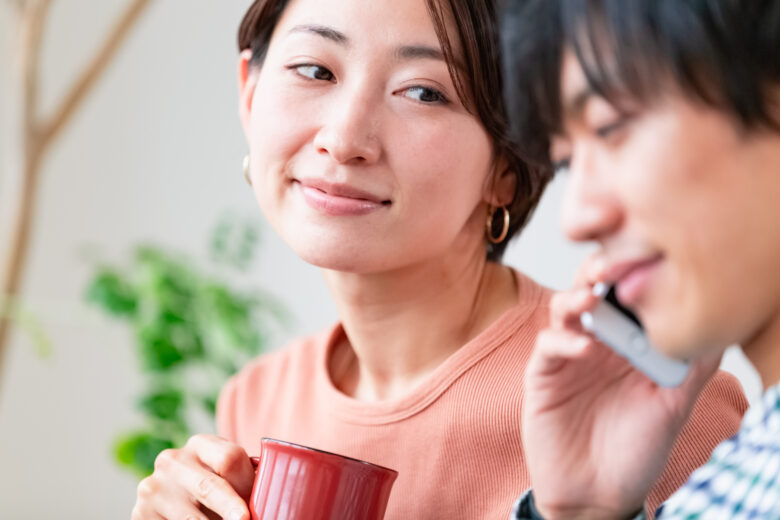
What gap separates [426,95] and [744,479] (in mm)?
556

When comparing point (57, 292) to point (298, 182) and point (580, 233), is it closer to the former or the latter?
point (298, 182)

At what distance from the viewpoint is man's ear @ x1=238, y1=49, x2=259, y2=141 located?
126 cm

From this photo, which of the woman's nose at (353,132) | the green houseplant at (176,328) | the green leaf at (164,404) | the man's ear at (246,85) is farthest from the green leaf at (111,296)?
the woman's nose at (353,132)

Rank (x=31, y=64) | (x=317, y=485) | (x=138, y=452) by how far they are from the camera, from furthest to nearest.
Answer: (x=31, y=64) → (x=138, y=452) → (x=317, y=485)

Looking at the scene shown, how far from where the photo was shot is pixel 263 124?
112 centimetres

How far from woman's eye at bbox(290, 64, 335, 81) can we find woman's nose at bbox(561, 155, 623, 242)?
0.46 m

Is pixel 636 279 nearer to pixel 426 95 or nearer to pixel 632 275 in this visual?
pixel 632 275

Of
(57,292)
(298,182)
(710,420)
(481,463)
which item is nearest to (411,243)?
(298,182)

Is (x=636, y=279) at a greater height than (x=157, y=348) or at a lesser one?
greater

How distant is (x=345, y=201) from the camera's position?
1.05 m

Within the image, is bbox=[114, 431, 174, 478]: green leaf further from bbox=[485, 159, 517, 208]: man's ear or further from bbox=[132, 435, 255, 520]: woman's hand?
bbox=[485, 159, 517, 208]: man's ear

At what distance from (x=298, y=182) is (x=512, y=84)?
16.4 inches

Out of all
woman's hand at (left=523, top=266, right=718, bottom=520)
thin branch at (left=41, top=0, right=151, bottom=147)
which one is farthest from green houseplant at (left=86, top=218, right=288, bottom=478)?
woman's hand at (left=523, top=266, right=718, bottom=520)

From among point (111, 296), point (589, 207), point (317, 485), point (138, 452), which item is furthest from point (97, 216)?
point (589, 207)
